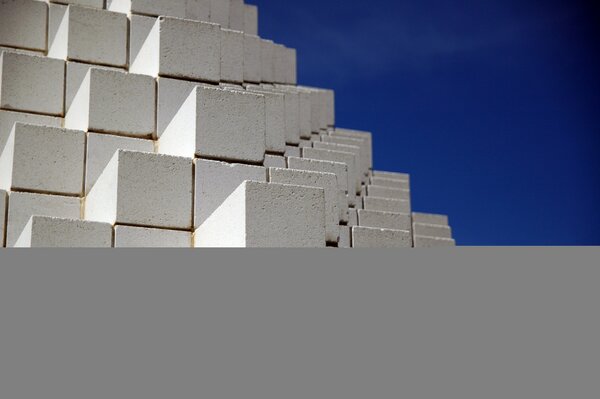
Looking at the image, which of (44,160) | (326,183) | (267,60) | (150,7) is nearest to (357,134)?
(267,60)

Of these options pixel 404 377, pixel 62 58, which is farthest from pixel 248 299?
pixel 62 58

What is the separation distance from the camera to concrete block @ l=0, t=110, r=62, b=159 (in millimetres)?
4590

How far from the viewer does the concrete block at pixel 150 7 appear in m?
5.29

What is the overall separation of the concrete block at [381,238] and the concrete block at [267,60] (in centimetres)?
277

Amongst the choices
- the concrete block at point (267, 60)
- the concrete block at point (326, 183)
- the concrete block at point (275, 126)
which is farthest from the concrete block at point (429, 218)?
the concrete block at point (326, 183)

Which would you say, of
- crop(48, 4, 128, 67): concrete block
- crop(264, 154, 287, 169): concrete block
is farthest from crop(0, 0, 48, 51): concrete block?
crop(264, 154, 287, 169): concrete block

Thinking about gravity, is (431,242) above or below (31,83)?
below

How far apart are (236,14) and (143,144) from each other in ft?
12.1

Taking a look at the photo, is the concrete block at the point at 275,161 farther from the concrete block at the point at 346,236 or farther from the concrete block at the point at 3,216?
the concrete block at the point at 3,216

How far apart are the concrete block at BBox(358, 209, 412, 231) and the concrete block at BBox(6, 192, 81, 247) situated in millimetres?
2595

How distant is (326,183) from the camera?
4508mm

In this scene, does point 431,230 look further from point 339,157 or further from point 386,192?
point 339,157

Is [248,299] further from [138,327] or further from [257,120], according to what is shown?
[257,120]

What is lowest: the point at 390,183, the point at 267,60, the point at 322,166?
the point at 322,166
